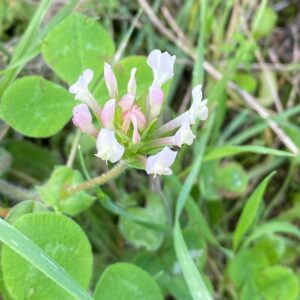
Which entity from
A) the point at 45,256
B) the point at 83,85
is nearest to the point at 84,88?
the point at 83,85

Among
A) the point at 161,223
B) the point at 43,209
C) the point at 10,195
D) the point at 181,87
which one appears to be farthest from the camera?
the point at 181,87

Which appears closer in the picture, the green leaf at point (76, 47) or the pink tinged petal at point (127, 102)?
the pink tinged petal at point (127, 102)

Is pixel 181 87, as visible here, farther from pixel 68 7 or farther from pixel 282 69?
pixel 68 7

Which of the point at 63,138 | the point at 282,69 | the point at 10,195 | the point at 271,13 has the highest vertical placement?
the point at 10,195

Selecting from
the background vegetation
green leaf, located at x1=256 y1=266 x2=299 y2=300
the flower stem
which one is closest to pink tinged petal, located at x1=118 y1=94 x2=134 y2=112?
the flower stem

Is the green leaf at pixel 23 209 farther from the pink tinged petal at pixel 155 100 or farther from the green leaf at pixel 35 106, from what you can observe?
the pink tinged petal at pixel 155 100

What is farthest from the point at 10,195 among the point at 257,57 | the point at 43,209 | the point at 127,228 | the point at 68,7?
the point at 257,57

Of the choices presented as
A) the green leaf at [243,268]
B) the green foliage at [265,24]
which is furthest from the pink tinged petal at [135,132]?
the green foliage at [265,24]
